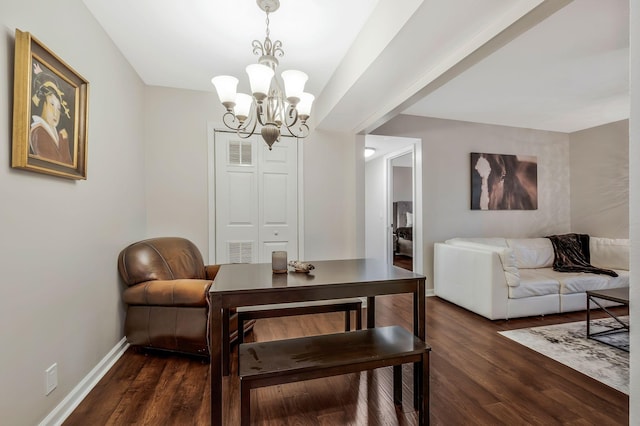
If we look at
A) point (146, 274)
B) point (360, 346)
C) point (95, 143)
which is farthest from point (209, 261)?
point (360, 346)

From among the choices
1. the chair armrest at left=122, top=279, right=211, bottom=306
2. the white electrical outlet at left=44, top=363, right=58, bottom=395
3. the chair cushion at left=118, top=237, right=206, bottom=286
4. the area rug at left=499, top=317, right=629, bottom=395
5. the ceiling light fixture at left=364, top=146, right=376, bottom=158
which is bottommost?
the area rug at left=499, top=317, right=629, bottom=395

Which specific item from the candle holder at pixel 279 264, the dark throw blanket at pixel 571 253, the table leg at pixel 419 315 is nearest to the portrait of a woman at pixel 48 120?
the candle holder at pixel 279 264

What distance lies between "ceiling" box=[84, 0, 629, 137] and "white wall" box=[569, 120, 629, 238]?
1070 mm

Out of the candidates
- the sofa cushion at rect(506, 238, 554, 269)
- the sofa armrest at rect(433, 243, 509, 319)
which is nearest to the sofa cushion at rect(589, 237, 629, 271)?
the sofa cushion at rect(506, 238, 554, 269)

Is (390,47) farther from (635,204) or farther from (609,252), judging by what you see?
(609,252)

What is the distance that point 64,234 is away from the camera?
5.74 ft

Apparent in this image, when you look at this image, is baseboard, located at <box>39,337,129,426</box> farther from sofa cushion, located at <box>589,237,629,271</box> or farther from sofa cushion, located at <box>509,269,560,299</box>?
sofa cushion, located at <box>589,237,629,271</box>

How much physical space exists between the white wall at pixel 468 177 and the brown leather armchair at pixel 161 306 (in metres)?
3.09

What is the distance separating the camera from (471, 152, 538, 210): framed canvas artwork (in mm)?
4441

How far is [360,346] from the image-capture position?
5.45 ft

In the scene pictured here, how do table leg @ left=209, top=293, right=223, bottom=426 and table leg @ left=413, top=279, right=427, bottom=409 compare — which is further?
table leg @ left=413, top=279, right=427, bottom=409

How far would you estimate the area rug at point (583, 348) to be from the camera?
2.15 meters

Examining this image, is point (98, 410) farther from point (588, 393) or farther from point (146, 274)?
point (588, 393)

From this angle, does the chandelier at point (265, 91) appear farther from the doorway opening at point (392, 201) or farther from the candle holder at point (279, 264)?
the doorway opening at point (392, 201)
